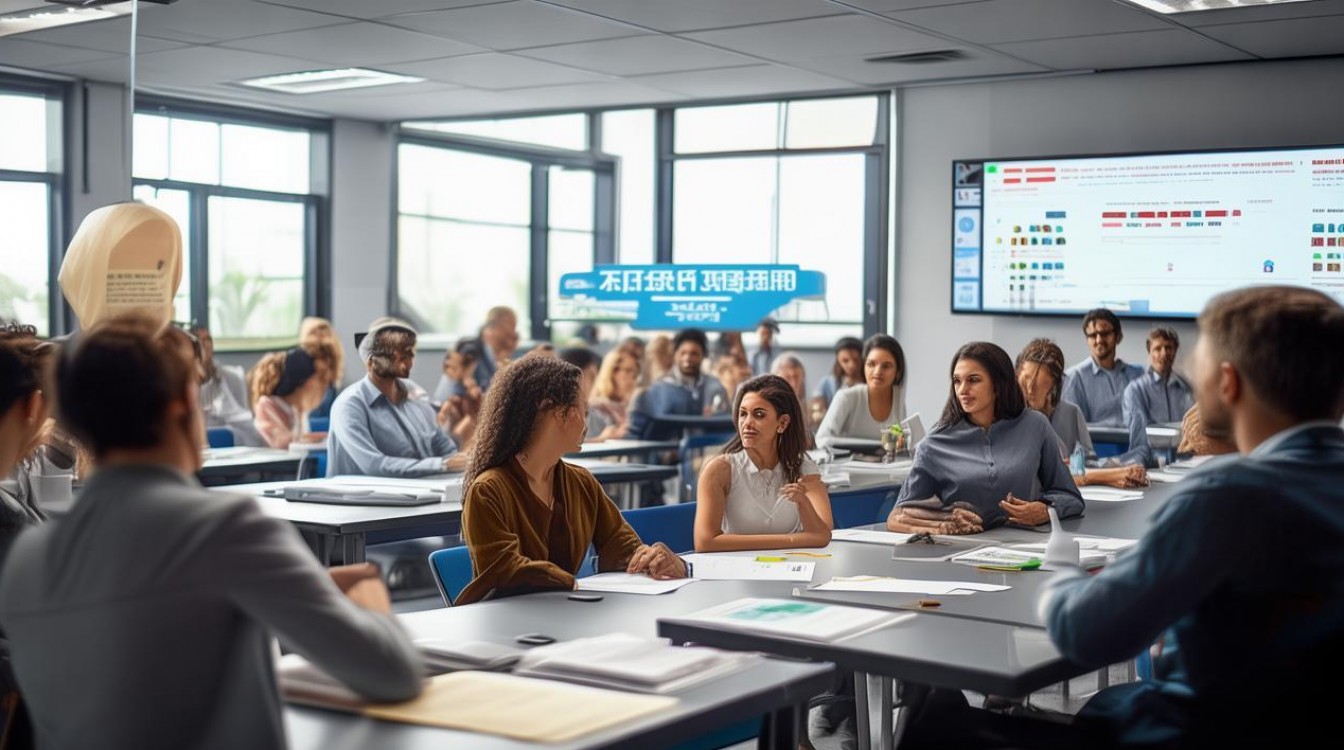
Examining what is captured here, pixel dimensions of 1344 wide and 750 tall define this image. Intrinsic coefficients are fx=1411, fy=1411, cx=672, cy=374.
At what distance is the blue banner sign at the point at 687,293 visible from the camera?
31.2 ft

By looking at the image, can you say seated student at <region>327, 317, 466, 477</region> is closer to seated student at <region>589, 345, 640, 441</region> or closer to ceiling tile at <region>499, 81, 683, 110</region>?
seated student at <region>589, 345, 640, 441</region>

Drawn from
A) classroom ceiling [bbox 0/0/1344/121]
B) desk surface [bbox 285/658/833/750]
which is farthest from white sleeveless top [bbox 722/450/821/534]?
classroom ceiling [bbox 0/0/1344/121]

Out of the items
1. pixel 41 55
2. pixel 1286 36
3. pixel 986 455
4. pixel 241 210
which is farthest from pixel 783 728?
pixel 241 210

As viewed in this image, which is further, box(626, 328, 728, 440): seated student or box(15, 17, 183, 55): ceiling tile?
box(626, 328, 728, 440): seated student

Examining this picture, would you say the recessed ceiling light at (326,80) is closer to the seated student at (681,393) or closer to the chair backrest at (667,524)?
the seated student at (681,393)

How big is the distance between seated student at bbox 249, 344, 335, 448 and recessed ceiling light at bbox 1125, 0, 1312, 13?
454cm

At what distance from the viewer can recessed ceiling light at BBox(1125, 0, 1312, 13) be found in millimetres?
6781

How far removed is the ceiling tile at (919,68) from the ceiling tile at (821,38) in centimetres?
28

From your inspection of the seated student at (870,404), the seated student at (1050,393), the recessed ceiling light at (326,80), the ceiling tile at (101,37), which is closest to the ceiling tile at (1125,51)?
the seated student at (870,404)

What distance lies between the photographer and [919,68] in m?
8.72

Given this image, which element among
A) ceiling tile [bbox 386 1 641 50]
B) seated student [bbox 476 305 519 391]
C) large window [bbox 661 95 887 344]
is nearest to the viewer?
ceiling tile [bbox 386 1 641 50]

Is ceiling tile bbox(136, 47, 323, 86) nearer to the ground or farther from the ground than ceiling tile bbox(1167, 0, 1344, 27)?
farther from the ground

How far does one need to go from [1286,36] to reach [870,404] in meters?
2.97

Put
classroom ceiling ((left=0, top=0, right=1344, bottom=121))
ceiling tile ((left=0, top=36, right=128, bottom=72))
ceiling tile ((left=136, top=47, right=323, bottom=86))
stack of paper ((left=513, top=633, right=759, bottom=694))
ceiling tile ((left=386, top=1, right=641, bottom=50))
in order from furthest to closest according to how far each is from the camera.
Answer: ceiling tile ((left=136, top=47, right=323, bottom=86)) < ceiling tile ((left=386, top=1, right=641, bottom=50)) < classroom ceiling ((left=0, top=0, right=1344, bottom=121)) < ceiling tile ((left=0, top=36, right=128, bottom=72)) < stack of paper ((left=513, top=633, right=759, bottom=694))
